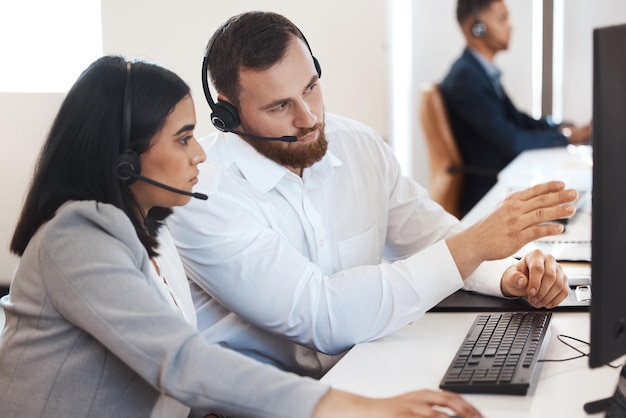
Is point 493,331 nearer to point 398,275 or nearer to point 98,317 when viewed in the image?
point 398,275

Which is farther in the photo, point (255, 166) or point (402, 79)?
point (402, 79)

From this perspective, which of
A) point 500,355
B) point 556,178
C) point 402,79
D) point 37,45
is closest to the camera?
point 500,355

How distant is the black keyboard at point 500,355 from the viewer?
1.19 m

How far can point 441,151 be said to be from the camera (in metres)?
3.89

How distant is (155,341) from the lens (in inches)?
42.3

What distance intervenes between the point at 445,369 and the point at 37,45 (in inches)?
55.2

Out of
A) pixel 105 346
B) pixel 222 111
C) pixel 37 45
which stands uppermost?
pixel 37 45

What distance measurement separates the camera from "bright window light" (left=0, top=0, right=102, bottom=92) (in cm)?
216

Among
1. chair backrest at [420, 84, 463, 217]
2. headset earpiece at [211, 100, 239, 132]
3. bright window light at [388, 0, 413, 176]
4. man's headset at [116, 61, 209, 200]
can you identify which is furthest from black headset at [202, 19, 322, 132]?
bright window light at [388, 0, 413, 176]

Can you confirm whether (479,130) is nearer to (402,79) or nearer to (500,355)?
(402,79)

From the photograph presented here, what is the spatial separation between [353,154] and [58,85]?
2.64 ft

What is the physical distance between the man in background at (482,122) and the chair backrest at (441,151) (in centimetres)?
7

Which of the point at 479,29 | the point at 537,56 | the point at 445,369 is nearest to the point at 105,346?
the point at 445,369

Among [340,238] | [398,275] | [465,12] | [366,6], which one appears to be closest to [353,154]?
[340,238]
